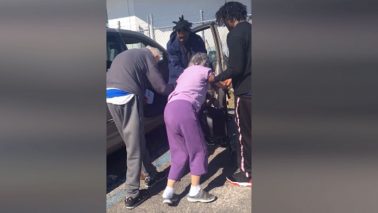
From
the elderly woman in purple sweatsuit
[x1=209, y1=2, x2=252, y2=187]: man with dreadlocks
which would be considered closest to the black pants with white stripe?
[x1=209, y1=2, x2=252, y2=187]: man with dreadlocks

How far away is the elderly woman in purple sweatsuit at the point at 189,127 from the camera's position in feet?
6.11

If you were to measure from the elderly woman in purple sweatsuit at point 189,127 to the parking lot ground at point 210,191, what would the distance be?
0.04m

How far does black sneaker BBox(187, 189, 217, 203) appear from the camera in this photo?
71.0 inches

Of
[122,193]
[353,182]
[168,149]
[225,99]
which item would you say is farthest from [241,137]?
[122,193]

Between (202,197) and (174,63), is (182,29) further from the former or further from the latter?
(202,197)

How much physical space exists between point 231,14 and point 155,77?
1.95 feet

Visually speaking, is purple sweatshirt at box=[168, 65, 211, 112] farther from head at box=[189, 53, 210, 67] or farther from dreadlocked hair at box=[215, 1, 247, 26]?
dreadlocked hair at box=[215, 1, 247, 26]

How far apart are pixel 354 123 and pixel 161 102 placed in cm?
114

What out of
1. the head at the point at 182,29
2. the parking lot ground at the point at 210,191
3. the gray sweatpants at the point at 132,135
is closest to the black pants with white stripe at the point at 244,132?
the parking lot ground at the point at 210,191

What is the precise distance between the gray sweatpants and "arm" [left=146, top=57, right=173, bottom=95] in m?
0.14

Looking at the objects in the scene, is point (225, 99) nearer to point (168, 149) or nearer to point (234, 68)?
point (234, 68)

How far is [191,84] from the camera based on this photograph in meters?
1.87

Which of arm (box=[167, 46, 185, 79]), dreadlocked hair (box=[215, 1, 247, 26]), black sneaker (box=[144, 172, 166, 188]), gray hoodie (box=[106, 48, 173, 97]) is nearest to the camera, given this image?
dreadlocked hair (box=[215, 1, 247, 26])

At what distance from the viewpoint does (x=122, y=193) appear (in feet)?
6.08
